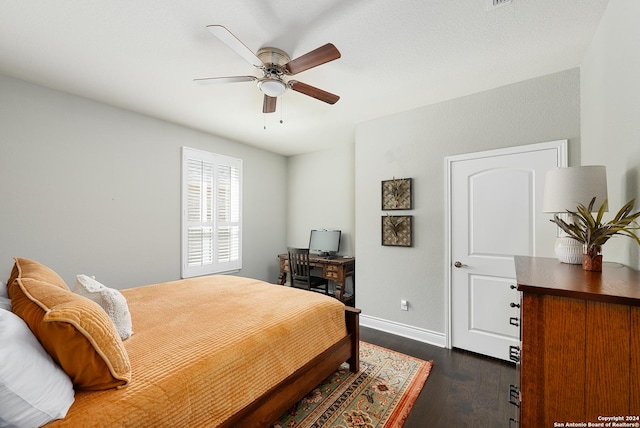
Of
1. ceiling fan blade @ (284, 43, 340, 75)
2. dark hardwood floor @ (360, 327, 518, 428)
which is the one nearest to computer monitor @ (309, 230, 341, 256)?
dark hardwood floor @ (360, 327, 518, 428)

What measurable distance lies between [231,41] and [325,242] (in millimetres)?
3365

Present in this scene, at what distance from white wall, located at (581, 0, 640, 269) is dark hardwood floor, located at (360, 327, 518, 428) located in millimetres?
1238

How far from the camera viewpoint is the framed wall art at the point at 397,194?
3.12m

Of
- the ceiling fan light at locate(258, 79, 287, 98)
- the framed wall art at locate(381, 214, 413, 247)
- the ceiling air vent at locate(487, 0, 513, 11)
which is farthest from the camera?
the framed wall art at locate(381, 214, 413, 247)

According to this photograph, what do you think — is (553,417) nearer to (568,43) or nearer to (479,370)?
Result: (479,370)

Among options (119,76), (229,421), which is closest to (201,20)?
(119,76)

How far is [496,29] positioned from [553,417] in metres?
2.17

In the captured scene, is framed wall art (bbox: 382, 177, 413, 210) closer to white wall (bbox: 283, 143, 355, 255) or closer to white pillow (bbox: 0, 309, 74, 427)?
white wall (bbox: 283, 143, 355, 255)

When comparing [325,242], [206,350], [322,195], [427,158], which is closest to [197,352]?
[206,350]

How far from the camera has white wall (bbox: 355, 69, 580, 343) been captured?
242cm

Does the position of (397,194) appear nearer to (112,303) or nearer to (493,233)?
(493,233)

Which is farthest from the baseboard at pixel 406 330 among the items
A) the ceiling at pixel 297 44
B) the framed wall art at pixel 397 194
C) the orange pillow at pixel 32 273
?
the orange pillow at pixel 32 273

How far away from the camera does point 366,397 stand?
2.01 metres

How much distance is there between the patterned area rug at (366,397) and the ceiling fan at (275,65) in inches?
91.3
